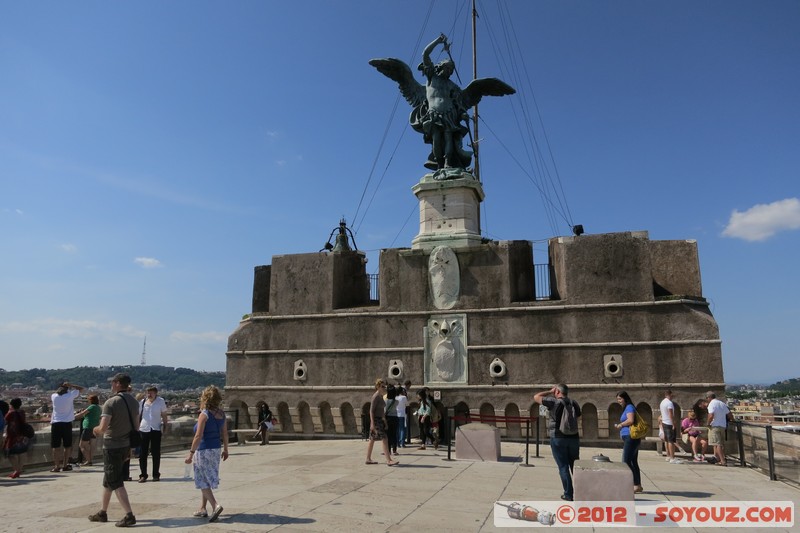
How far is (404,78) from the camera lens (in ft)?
68.8

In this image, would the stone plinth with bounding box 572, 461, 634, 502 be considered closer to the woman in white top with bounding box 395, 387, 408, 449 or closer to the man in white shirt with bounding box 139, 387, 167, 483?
the woman in white top with bounding box 395, 387, 408, 449

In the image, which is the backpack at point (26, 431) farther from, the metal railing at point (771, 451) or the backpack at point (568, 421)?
the metal railing at point (771, 451)

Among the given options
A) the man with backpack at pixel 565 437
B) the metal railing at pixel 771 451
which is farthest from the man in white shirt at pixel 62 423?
the metal railing at pixel 771 451

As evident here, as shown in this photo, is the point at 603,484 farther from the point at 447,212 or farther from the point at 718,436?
the point at 447,212

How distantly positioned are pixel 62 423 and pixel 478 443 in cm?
860

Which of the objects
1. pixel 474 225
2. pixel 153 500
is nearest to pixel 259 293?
pixel 474 225

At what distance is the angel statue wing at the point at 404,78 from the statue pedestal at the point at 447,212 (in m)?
3.12

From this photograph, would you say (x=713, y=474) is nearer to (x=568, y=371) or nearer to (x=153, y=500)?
(x=568, y=371)

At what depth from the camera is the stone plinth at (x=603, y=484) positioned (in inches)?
295

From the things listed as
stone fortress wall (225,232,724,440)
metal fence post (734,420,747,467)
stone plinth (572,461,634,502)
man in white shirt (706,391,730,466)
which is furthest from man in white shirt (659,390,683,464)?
stone plinth (572,461,634,502)

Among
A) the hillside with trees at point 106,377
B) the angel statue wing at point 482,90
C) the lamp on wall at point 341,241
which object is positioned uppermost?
the angel statue wing at point 482,90

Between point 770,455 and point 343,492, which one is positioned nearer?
point 343,492

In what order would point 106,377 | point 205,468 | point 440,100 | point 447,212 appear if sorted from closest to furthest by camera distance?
point 205,468 → point 447,212 → point 440,100 → point 106,377

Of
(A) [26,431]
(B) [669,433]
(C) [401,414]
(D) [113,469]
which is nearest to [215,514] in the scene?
(D) [113,469]
